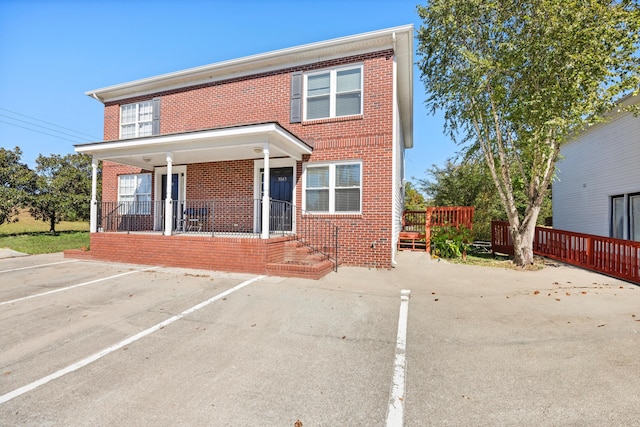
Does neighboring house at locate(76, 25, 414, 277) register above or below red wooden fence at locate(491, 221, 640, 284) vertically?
above

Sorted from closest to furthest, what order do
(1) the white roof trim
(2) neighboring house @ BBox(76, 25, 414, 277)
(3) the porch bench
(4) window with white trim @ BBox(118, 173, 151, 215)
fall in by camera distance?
1. (2) neighboring house @ BBox(76, 25, 414, 277)
2. (1) the white roof trim
3. (3) the porch bench
4. (4) window with white trim @ BBox(118, 173, 151, 215)

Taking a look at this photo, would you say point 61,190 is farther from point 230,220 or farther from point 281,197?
point 281,197

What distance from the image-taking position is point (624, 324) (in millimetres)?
4547

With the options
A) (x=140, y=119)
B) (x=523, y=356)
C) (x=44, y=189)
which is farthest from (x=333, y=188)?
(x=44, y=189)

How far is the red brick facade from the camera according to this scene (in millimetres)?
8938

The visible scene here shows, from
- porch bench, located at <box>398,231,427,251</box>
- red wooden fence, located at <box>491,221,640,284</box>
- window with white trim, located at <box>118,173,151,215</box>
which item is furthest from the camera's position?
window with white trim, located at <box>118,173,151,215</box>

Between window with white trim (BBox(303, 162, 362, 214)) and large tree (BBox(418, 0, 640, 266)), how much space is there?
4.04m

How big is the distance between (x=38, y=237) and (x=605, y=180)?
27357 millimetres

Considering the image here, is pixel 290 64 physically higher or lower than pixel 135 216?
higher

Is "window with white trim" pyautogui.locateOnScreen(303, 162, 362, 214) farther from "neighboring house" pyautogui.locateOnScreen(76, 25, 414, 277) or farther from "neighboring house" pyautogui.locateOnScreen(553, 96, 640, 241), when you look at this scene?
"neighboring house" pyautogui.locateOnScreen(553, 96, 640, 241)

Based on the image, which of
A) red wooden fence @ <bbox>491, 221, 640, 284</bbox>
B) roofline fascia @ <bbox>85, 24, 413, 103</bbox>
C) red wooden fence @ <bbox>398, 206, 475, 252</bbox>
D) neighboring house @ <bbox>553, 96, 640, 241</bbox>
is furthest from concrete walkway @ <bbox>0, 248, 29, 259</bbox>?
neighboring house @ <bbox>553, 96, 640, 241</bbox>

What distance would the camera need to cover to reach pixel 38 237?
17.2 meters

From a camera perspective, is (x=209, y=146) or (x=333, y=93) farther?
(x=333, y=93)

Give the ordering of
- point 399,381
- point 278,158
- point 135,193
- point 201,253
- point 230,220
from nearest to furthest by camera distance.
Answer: point 399,381 < point 201,253 < point 278,158 < point 230,220 < point 135,193
